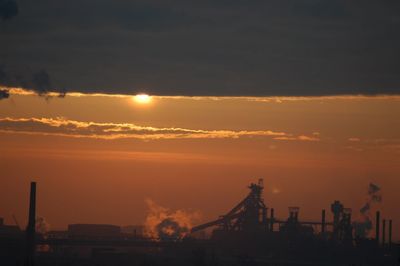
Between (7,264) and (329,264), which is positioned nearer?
(7,264)

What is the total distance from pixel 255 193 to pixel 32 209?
146 ft

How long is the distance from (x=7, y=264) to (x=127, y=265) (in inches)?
552

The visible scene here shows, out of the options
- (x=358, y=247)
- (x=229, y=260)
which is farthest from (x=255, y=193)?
(x=229, y=260)

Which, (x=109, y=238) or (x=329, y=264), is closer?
(x=329, y=264)

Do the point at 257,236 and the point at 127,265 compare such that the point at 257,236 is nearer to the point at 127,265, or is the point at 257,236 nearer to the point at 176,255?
the point at 176,255

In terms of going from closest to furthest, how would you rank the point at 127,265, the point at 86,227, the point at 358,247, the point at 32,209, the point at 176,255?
the point at 127,265, the point at 32,209, the point at 176,255, the point at 358,247, the point at 86,227

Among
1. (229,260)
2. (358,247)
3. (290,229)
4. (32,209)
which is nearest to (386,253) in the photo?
(358,247)

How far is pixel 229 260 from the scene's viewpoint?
116 meters

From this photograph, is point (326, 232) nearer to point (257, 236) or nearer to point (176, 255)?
point (257, 236)

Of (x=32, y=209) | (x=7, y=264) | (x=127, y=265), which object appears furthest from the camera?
(x=32, y=209)

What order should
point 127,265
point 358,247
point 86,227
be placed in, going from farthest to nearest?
point 86,227
point 358,247
point 127,265

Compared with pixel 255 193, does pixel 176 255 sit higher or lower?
lower

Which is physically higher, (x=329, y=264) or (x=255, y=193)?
(x=255, y=193)

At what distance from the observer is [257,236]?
139000 millimetres
